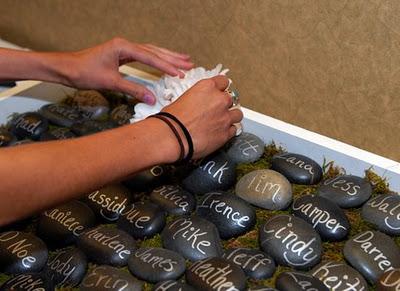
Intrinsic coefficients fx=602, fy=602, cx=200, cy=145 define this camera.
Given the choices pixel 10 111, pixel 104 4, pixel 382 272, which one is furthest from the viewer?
pixel 104 4

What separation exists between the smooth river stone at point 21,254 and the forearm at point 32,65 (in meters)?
0.36

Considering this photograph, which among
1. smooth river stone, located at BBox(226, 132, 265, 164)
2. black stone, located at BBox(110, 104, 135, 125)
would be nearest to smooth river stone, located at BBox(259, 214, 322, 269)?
smooth river stone, located at BBox(226, 132, 265, 164)

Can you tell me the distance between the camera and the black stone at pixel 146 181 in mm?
1011

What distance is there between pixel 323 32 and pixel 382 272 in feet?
1.49

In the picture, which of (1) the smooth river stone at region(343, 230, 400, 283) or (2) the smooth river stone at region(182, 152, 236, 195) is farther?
(2) the smooth river stone at region(182, 152, 236, 195)

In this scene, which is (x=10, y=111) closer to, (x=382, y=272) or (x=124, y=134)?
(x=124, y=134)

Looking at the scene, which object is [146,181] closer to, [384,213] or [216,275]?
[216,275]

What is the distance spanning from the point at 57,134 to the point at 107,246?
1.21ft

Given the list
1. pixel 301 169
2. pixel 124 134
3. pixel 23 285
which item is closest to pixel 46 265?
pixel 23 285

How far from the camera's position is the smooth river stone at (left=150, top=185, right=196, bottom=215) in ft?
3.11

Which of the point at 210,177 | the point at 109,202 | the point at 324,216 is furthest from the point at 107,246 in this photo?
the point at 324,216

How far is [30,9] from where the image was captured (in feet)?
5.19

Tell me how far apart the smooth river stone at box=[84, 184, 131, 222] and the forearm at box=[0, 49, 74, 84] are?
274mm

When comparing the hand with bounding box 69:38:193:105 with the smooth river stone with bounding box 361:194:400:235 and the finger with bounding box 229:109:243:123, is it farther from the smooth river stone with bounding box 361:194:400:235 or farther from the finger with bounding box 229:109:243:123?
the smooth river stone with bounding box 361:194:400:235
